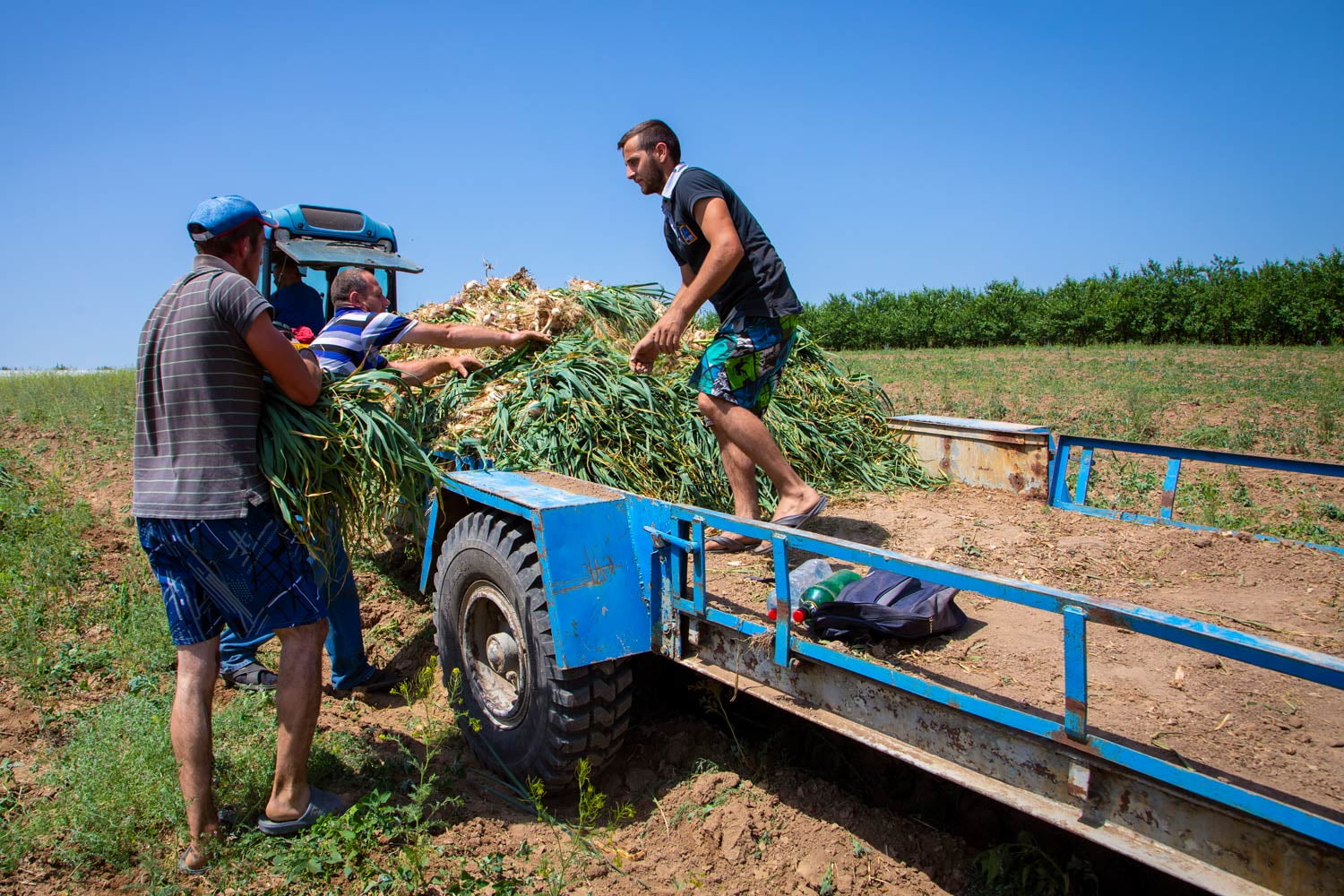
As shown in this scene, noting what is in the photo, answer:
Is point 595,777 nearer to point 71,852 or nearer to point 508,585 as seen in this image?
point 508,585

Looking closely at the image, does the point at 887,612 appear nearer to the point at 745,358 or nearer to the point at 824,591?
the point at 824,591

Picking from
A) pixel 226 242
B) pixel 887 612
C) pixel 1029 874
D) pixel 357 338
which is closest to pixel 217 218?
pixel 226 242

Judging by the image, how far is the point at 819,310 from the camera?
4022 centimetres

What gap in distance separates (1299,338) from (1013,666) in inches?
1234

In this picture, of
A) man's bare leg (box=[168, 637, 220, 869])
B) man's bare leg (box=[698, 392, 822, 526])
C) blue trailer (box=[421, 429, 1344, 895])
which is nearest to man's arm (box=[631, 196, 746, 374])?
man's bare leg (box=[698, 392, 822, 526])

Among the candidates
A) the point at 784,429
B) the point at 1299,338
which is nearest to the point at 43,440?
the point at 784,429

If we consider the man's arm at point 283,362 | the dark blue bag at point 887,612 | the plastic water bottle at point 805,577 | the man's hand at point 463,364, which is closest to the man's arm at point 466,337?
the man's hand at point 463,364

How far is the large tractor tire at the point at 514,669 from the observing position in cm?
275

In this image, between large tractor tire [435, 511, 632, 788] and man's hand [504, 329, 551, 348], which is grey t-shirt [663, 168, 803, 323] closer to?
man's hand [504, 329, 551, 348]

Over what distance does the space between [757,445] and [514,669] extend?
1.26 metres

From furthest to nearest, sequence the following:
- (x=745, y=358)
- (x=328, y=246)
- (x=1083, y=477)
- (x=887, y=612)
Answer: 1. (x=328, y=246)
2. (x=1083, y=477)
3. (x=745, y=358)
4. (x=887, y=612)

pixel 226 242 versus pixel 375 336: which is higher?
pixel 226 242

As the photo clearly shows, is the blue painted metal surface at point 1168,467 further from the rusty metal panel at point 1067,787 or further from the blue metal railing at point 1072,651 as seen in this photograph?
the rusty metal panel at point 1067,787

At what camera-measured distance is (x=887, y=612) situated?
7.63 ft
